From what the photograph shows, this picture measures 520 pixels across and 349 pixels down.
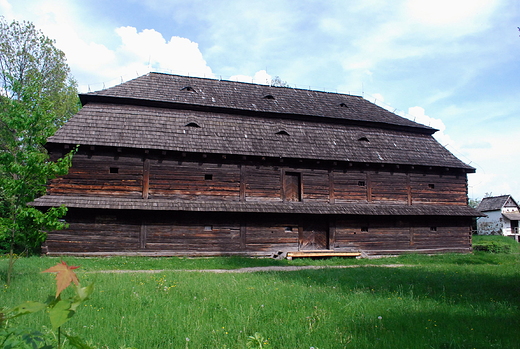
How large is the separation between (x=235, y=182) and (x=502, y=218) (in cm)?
4971

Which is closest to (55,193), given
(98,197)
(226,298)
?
(98,197)

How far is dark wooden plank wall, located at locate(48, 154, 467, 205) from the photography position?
1669cm

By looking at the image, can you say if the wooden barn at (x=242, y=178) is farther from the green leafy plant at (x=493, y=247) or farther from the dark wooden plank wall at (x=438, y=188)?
the green leafy plant at (x=493, y=247)

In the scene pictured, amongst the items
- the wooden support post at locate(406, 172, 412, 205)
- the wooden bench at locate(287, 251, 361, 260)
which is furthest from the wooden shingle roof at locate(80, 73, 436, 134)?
the wooden bench at locate(287, 251, 361, 260)

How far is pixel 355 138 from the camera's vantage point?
21.3 m

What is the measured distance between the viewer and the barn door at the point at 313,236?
18.9 meters

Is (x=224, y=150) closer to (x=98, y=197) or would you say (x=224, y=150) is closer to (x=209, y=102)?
(x=209, y=102)

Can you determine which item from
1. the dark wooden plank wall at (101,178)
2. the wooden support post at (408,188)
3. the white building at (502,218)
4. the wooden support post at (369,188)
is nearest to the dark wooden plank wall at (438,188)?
the wooden support post at (408,188)

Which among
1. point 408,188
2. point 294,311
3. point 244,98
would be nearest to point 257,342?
point 294,311

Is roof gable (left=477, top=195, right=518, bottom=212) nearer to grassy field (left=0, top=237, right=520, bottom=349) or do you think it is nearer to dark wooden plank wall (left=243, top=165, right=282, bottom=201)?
dark wooden plank wall (left=243, top=165, right=282, bottom=201)

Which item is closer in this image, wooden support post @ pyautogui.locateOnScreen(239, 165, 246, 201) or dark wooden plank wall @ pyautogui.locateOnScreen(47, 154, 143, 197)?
dark wooden plank wall @ pyautogui.locateOnScreen(47, 154, 143, 197)

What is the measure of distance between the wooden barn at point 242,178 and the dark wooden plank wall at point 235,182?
0.17ft

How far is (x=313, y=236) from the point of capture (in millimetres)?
19203

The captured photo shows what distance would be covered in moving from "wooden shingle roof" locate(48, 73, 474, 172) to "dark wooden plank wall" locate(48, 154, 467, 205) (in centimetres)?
82
